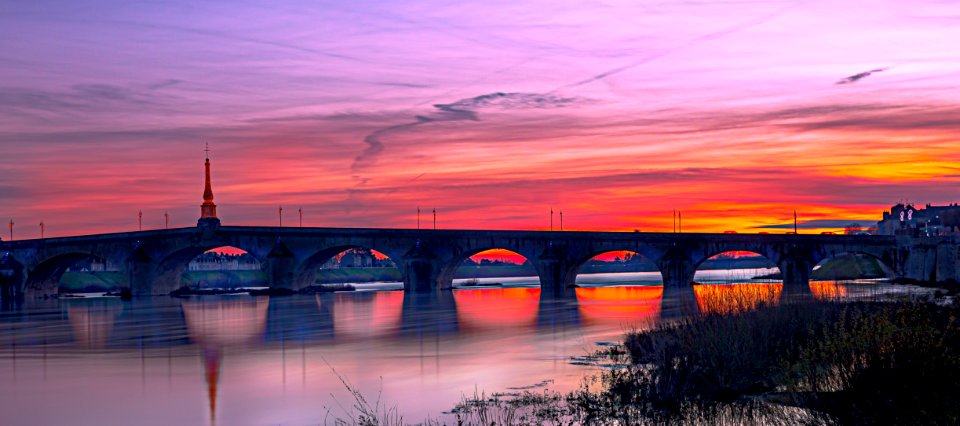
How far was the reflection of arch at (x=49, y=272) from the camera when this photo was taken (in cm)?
12925

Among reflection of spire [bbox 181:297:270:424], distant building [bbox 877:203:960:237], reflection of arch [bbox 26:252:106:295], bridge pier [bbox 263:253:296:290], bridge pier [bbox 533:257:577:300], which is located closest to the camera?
reflection of spire [bbox 181:297:270:424]

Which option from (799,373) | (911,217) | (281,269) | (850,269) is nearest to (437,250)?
(281,269)

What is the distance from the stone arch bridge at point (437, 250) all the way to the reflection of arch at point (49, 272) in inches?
15.0

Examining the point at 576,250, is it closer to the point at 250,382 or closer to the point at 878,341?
the point at 250,382

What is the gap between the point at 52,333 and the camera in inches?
2395

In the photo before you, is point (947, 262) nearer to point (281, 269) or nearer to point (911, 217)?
point (281, 269)

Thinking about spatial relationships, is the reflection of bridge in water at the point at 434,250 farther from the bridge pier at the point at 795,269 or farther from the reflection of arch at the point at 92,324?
the reflection of arch at the point at 92,324

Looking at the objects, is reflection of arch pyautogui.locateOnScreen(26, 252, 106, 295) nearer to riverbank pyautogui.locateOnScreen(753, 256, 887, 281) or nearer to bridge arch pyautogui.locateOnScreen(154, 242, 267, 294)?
bridge arch pyautogui.locateOnScreen(154, 242, 267, 294)

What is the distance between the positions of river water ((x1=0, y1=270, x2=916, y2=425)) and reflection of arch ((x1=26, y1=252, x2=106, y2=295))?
5756 centimetres

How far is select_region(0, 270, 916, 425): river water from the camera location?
27125 mm

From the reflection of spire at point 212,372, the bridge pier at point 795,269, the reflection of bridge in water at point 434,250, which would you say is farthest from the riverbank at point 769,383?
the bridge pier at point 795,269

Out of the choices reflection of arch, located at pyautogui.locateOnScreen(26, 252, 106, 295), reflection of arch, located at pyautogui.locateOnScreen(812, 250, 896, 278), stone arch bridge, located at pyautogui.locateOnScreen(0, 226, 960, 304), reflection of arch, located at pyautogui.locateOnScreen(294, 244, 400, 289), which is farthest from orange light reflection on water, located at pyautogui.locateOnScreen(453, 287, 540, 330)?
reflection of arch, located at pyautogui.locateOnScreen(26, 252, 106, 295)

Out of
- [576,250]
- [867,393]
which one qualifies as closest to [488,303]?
[576,250]

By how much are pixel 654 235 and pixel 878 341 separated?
88.8 meters
